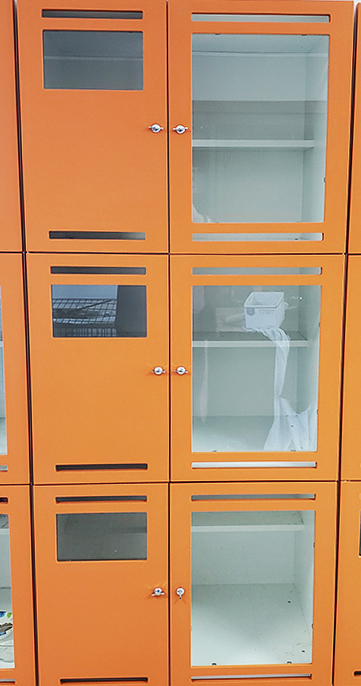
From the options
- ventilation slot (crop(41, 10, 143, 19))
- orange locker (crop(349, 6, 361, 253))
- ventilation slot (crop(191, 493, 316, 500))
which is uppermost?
ventilation slot (crop(41, 10, 143, 19))

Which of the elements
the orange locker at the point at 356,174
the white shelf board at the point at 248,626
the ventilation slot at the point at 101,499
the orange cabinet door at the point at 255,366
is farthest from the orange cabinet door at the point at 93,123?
the white shelf board at the point at 248,626

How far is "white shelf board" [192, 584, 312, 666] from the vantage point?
205 cm

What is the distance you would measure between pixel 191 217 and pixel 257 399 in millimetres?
706

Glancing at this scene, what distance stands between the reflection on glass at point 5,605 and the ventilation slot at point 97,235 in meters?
1.04

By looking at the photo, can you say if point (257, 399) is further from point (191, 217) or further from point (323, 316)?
point (191, 217)

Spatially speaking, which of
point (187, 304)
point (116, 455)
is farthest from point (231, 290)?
point (116, 455)

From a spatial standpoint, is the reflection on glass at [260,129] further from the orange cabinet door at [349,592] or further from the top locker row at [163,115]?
the orange cabinet door at [349,592]

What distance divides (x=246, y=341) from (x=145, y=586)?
940mm

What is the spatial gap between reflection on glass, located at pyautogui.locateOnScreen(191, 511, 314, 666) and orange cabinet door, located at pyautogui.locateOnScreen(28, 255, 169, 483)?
39 centimetres

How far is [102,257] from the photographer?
74.1 inches

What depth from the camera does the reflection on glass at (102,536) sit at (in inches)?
78.7

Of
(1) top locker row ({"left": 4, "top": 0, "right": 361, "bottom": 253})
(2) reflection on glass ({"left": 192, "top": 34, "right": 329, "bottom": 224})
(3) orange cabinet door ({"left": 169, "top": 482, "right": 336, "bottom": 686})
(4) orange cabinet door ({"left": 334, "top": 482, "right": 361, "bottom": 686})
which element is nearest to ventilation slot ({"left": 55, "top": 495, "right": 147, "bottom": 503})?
(3) orange cabinet door ({"left": 169, "top": 482, "right": 336, "bottom": 686})

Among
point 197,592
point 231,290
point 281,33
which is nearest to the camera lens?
point 281,33

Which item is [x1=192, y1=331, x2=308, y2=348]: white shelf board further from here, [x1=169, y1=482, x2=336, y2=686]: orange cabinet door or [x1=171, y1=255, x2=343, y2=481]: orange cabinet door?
[x1=169, y1=482, x2=336, y2=686]: orange cabinet door
